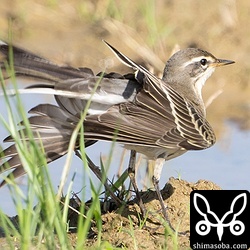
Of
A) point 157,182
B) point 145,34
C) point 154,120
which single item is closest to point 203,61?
point 154,120

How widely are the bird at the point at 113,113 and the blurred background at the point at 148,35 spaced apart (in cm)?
290

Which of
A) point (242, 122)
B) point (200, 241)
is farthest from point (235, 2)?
point (200, 241)

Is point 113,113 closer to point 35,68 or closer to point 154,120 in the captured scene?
point 154,120

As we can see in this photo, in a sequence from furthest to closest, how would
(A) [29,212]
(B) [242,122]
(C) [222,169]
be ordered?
(B) [242,122] < (C) [222,169] < (A) [29,212]

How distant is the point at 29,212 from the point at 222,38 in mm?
7523

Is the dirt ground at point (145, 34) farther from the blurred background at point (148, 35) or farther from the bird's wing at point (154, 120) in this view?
the bird's wing at point (154, 120)

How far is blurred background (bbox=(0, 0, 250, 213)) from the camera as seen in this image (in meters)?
12.1

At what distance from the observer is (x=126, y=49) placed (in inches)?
507

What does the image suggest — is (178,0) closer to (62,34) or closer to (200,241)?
(62,34)

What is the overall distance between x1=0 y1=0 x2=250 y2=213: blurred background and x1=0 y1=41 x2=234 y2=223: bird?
2901 millimetres

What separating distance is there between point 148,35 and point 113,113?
5306 millimetres

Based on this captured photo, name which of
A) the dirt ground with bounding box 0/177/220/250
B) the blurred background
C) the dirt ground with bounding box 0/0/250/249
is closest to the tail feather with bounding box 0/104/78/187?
the dirt ground with bounding box 0/177/220/250

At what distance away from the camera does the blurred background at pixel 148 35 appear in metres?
12.1

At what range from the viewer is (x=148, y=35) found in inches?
512
